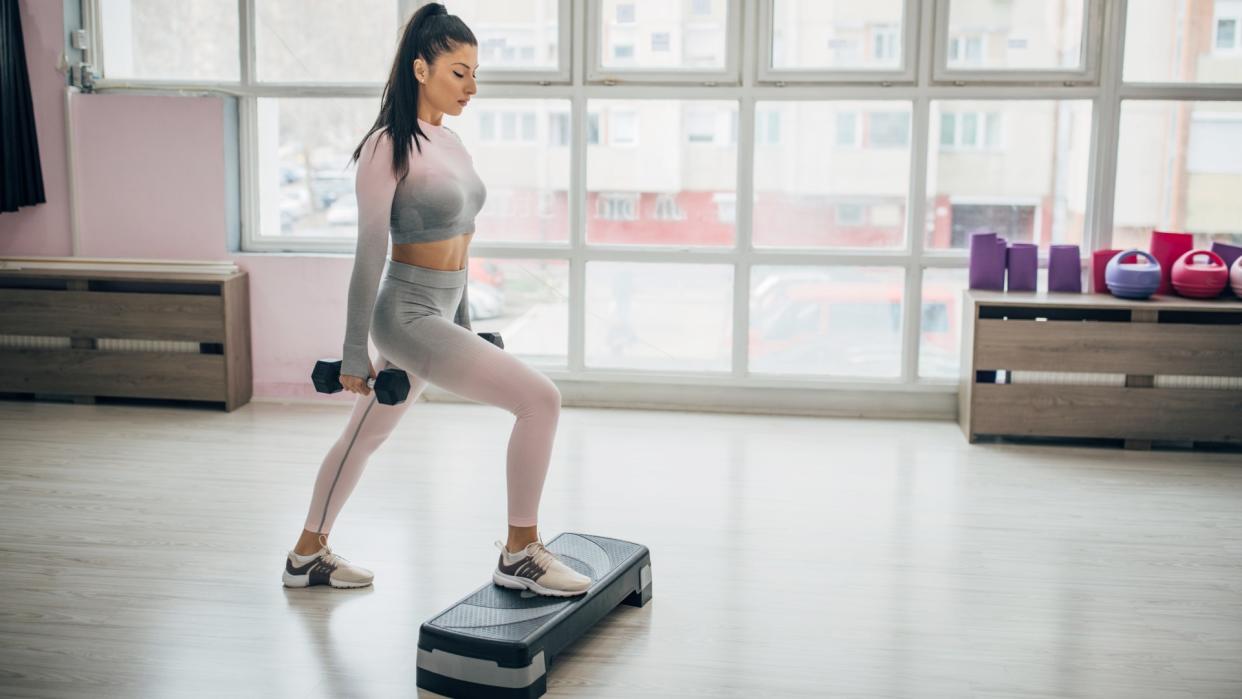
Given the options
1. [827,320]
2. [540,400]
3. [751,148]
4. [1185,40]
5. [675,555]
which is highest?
[1185,40]

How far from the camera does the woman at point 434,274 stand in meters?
2.75

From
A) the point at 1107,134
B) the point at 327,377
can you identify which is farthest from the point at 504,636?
the point at 1107,134

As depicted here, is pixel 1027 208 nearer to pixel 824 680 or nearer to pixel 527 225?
pixel 527 225

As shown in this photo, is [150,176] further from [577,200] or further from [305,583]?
[305,583]

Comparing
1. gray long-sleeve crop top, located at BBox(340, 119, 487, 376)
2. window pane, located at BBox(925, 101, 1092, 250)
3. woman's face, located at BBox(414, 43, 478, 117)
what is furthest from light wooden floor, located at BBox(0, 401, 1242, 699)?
woman's face, located at BBox(414, 43, 478, 117)

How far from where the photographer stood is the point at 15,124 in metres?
5.35

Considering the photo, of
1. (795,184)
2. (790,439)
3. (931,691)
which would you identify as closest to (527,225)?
(795,184)

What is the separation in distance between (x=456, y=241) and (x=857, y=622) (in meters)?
1.43

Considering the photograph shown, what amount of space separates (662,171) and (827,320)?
1055 mm

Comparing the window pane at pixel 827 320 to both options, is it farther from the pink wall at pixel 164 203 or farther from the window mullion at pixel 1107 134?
the pink wall at pixel 164 203

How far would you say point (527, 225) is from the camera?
18.1 ft

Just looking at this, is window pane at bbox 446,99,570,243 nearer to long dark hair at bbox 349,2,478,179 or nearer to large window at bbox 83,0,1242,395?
large window at bbox 83,0,1242,395

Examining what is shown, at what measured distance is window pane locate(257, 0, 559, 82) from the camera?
538 cm

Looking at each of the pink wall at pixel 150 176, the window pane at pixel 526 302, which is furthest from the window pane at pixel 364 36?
the window pane at pixel 526 302
